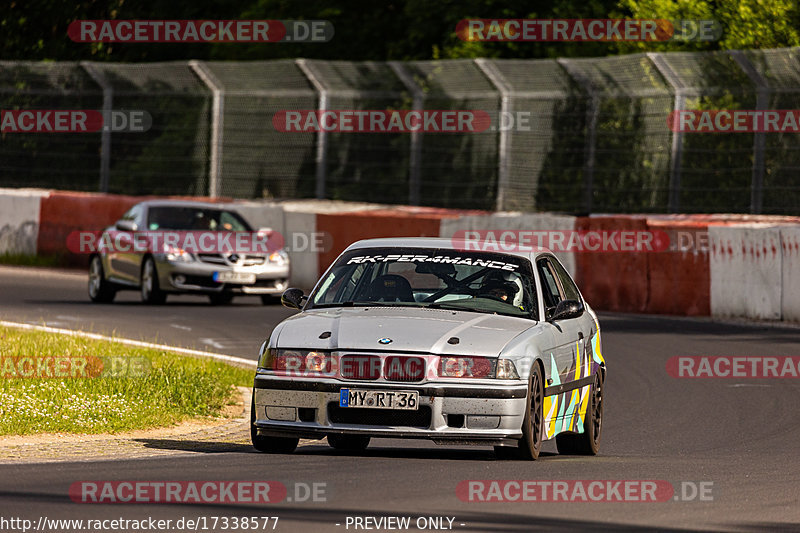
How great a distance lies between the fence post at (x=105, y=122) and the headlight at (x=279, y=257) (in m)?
8.79

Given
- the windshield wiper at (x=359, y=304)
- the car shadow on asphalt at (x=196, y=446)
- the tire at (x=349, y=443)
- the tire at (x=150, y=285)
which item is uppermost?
the windshield wiper at (x=359, y=304)

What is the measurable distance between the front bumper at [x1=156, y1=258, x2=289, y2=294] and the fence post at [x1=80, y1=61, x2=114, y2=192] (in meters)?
9.03

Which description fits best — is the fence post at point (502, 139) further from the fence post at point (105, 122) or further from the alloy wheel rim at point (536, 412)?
the alloy wheel rim at point (536, 412)

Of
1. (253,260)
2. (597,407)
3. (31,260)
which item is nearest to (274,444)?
(597,407)

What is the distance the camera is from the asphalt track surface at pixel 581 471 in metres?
8.12

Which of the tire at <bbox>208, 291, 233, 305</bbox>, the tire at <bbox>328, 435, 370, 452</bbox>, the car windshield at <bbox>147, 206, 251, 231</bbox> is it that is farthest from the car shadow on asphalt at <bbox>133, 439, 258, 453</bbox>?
the tire at <bbox>208, 291, 233, 305</bbox>

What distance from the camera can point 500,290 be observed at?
11.2 metres

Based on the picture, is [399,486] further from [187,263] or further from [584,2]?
[584,2]

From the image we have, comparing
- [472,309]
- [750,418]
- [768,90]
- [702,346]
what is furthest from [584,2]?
[472,309]

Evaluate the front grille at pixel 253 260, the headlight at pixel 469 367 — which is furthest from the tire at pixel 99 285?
the headlight at pixel 469 367

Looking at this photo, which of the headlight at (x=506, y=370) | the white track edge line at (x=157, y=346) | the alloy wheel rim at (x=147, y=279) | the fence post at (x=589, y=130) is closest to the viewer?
the headlight at (x=506, y=370)

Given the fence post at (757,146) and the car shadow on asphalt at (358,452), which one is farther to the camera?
the fence post at (757,146)

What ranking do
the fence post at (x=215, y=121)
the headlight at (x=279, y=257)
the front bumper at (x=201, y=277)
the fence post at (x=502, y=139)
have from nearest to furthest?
1. the front bumper at (x=201, y=277)
2. the headlight at (x=279, y=257)
3. the fence post at (x=502, y=139)
4. the fence post at (x=215, y=121)

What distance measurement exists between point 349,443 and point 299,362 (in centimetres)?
120
